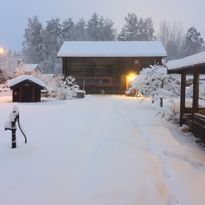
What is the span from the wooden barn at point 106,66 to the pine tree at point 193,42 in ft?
140

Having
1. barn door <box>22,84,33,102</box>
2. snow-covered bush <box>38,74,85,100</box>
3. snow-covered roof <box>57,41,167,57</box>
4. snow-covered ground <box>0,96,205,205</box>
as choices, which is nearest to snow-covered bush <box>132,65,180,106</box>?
snow-covered ground <box>0,96,205,205</box>

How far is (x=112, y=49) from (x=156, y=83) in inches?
960

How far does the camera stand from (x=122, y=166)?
23.6 ft

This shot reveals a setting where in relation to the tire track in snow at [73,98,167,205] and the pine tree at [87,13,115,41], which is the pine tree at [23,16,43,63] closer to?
the pine tree at [87,13,115,41]

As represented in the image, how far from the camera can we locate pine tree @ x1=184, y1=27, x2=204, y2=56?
8306cm

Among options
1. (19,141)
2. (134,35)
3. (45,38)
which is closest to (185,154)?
(19,141)

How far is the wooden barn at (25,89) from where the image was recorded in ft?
85.0

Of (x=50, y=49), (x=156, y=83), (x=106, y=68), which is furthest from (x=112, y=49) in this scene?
(x=50, y=49)

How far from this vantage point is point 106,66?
42531 millimetres

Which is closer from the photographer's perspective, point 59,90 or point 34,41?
point 59,90

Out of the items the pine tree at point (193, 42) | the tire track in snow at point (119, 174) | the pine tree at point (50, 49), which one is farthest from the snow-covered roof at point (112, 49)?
the pine tree at point (193, 42)

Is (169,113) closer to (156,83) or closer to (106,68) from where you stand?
(156,83)

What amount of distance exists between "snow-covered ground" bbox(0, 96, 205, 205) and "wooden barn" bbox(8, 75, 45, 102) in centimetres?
1470

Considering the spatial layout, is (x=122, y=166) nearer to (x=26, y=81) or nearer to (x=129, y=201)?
(x=129, y=201)
